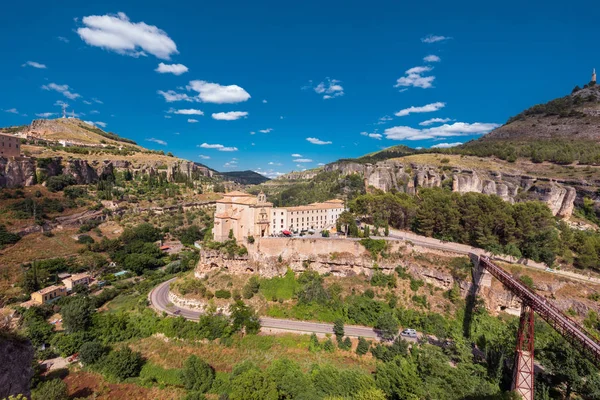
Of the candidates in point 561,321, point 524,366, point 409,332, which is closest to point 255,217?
point 409,332

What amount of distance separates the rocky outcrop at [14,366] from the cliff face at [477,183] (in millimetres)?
72514

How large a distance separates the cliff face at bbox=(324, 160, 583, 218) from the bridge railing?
4047cm

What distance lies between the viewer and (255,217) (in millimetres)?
44562

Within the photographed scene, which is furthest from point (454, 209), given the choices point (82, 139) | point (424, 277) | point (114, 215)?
point (82, 139)

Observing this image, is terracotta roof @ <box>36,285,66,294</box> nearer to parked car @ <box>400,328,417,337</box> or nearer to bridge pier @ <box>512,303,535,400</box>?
parked car @ <box>400,328,417,337</box>

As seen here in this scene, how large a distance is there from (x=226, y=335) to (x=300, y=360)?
10.2m

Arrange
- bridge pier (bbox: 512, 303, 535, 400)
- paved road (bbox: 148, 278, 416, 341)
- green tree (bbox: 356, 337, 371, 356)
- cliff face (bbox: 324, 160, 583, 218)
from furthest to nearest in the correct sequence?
cliff face (bbox: 324, 160, 583, 218) → paved road (bbox: 148, 278, 416, 341) → green tree (bbox: 356, 337, 371, 356) → bridge pier (bbox: 512, 303, 535, 400)

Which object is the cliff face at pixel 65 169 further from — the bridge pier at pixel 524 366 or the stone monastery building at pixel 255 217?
the bridge pier at pixel 524 366

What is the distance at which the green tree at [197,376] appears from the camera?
25.9 m

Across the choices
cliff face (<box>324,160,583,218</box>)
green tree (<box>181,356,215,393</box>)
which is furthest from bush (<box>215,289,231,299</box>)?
cliff face (<box>324,160,583,218</box>)

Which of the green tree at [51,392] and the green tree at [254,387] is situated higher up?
the green tree at [254,387]

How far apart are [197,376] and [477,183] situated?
6760 cm

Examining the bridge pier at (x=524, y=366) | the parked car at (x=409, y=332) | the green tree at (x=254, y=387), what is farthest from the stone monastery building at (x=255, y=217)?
the bridge pier at (x=524, y=366)

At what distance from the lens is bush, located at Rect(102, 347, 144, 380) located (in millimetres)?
27795
